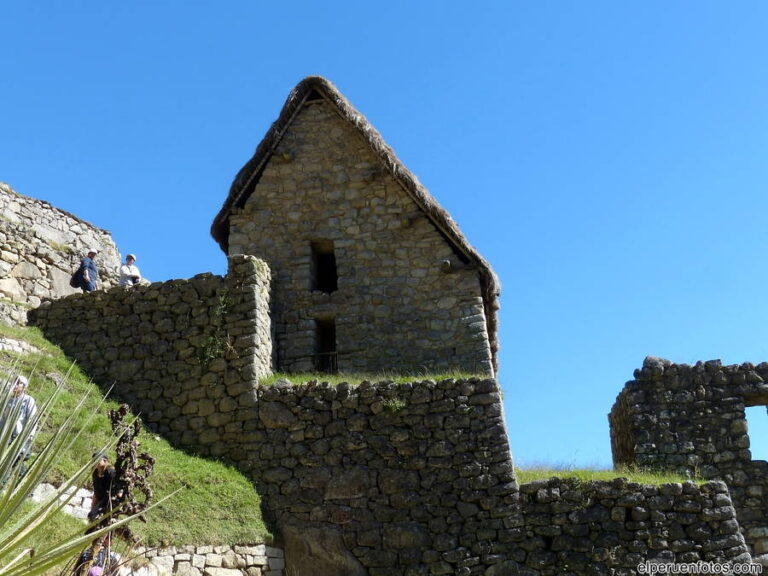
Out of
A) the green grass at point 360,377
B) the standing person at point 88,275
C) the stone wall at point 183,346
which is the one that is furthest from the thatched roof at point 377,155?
the standing person at point 88,275

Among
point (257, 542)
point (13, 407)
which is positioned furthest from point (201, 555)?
point (13, 407)

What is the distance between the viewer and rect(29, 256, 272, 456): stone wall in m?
12.3

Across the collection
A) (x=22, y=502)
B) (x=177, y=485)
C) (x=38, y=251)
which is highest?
(x=38, y=251)

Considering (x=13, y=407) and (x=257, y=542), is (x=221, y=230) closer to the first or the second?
(x=257, y=542)

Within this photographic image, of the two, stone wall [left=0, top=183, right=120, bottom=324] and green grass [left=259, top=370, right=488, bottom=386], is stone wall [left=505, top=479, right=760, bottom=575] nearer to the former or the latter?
green grass [left=259, top=370, right=488, bottom=386]

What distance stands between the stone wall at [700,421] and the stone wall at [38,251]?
405 inches

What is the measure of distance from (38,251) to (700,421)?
13.4 m

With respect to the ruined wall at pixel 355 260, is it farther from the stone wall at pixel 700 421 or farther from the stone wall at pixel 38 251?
the stone wall at pixel 38 251

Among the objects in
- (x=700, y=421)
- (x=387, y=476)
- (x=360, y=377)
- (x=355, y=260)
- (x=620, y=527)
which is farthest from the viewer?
(x=355, y=260)

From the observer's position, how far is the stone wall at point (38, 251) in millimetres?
17438

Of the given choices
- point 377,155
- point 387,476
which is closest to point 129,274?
point 377,155

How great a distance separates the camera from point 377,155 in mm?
15359

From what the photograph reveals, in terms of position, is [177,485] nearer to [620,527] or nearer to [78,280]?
[620,527]

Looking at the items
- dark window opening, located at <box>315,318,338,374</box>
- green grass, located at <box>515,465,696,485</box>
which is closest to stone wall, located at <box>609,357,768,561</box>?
green grass, located at <box>515,465,696,485</box>
